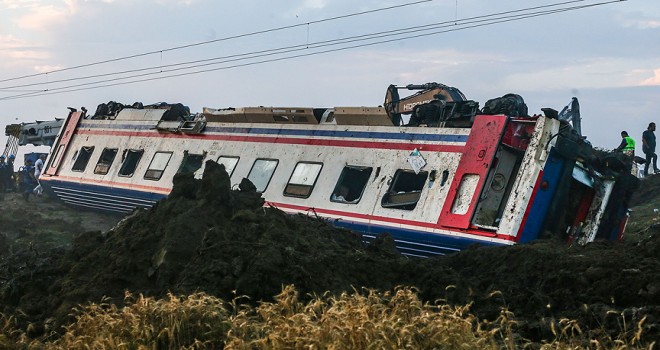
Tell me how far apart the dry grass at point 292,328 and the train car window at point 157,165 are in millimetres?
11707

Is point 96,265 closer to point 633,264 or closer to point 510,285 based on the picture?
point 510,285

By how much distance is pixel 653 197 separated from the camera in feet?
80.8

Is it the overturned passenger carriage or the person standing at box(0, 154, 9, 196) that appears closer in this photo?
the overturned passenger carriage

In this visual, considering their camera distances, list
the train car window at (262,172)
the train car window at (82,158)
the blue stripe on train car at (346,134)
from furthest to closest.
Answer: the train car window at (82,158) → the train car window at (262,172) → the blue stripe on train car at (346,134)

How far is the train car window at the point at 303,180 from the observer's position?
17516 mm

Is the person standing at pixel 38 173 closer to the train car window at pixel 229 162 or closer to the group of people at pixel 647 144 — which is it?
the train car window at pixel 229 162

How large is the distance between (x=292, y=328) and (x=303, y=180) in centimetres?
993

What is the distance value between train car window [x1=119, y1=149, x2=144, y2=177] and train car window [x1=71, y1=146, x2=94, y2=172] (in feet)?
7.21

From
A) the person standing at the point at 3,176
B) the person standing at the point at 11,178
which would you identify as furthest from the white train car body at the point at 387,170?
the person standing at the point at 11,178

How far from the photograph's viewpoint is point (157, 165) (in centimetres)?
2169

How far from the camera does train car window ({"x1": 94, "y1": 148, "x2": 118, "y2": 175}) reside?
2367 centimetres

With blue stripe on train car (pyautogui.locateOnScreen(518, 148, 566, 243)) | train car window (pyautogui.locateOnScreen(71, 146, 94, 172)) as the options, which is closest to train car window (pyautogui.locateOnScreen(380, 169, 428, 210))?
blue stripe on train car (pyautogui.locateOnScreen(518, 148, 566, 243))

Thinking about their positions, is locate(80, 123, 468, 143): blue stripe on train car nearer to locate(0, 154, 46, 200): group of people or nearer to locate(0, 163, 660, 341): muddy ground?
locate(0, 163, 660, 341): muddy ground

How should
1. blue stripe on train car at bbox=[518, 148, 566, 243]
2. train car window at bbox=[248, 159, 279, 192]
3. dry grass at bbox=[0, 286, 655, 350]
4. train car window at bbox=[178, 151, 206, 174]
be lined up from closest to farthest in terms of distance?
1. dry grass at bbox=[0, 286, 655, 350]
2. blue stripe on train car at bbox=[518, 148, 566, 243]
3. train car window at bbox=[248, 159, 279, 192]
4. train car window at bbox=[178, 151, 206, 174]
